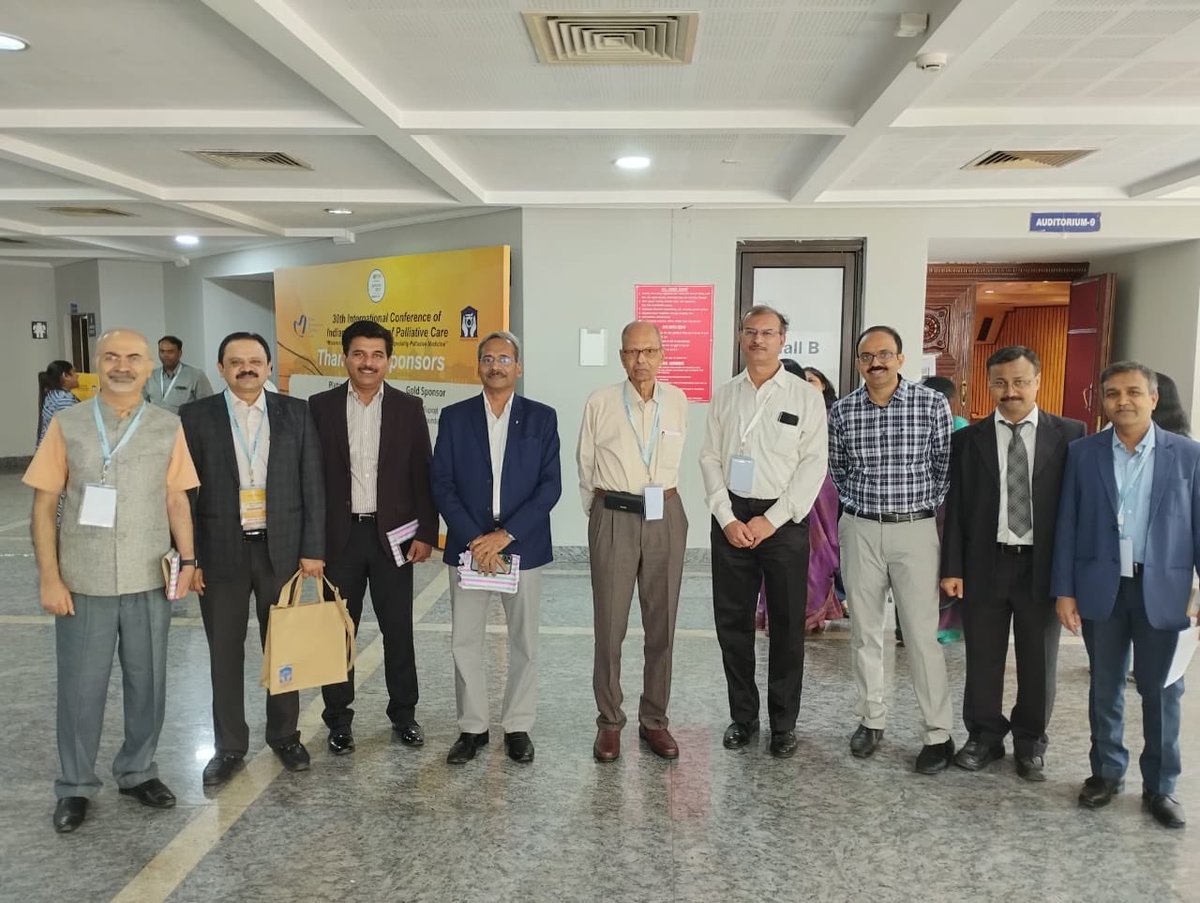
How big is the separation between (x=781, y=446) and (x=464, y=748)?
1.73 metres

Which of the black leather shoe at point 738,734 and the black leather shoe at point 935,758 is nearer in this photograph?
the black leather shoe at point 935,758

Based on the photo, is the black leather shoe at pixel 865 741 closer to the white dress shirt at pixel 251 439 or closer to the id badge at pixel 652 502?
the id badge at pixel 652 502

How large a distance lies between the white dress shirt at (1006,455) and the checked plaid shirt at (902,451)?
0.65 ft

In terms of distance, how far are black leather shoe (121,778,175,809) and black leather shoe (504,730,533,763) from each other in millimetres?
1220

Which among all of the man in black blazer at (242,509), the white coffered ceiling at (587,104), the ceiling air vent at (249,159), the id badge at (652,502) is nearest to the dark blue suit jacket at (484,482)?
the id badge at (652,502)

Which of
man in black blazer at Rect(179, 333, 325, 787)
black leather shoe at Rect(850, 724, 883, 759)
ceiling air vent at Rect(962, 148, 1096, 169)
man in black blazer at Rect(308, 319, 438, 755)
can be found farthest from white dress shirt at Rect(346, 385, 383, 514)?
ceiling air vent at Rect(962, 148, 1096, 169)

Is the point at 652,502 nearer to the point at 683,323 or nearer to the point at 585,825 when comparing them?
the point at 585,825

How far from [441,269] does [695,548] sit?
3.24 m

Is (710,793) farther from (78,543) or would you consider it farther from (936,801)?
(78,543)

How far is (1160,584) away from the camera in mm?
2764

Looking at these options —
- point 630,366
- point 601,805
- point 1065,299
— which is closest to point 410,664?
point 601,805

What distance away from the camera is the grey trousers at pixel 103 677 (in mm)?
2842

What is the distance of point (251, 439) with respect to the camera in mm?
3088

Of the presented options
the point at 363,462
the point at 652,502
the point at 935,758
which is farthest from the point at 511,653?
the point at 935,758
